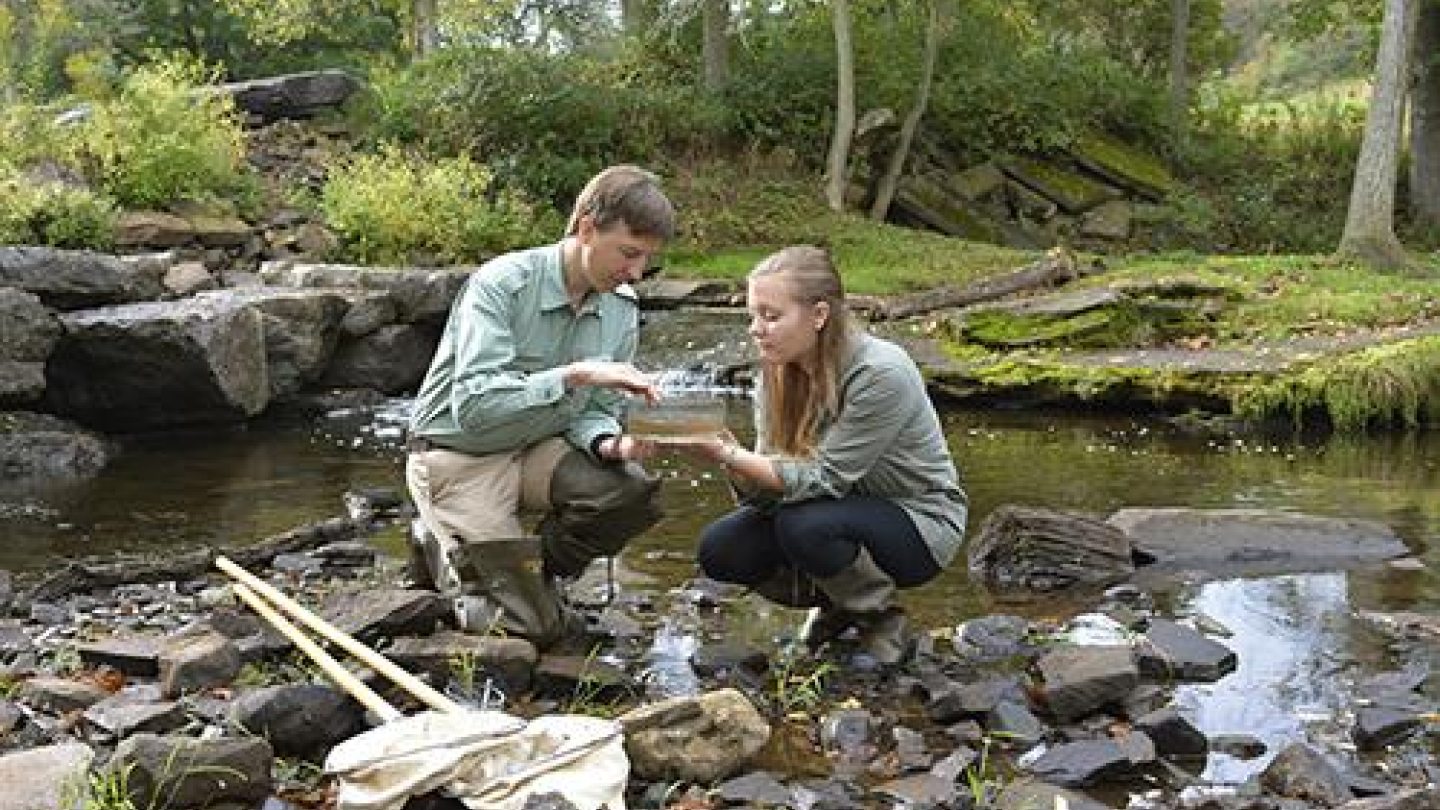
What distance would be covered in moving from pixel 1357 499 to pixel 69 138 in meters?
11.9

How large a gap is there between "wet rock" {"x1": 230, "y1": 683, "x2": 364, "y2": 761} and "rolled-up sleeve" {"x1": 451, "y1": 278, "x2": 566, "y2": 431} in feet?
3.10

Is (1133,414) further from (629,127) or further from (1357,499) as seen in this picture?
(629,127)

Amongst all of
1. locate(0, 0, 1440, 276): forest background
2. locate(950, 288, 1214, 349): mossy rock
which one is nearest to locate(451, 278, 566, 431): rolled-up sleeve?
locate(950, 288, 1214, 349): mossy rock

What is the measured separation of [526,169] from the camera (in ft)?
60.9

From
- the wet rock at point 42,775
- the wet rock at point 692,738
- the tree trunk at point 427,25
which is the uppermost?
the tree trunk at point 427,25

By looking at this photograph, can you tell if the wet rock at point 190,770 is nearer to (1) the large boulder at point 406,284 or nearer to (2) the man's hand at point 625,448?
(2) the man's hand at point 625,448

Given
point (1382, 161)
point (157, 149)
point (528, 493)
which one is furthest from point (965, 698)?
point (1382, 161)

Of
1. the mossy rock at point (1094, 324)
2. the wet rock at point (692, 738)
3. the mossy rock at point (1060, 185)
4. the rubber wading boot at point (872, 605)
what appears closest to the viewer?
the wet rock at point (692, 738)

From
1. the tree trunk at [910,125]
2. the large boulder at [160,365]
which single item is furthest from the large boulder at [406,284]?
the tree trunk at [910,125]

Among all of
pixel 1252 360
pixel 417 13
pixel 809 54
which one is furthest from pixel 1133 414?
pixel 417 13

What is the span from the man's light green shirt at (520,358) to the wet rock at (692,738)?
3.30 feet

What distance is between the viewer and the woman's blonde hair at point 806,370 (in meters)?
4.61

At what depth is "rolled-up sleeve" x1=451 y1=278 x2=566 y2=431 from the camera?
4523 mm

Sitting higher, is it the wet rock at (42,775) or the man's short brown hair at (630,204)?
the man's short brown hair at (630,204)
